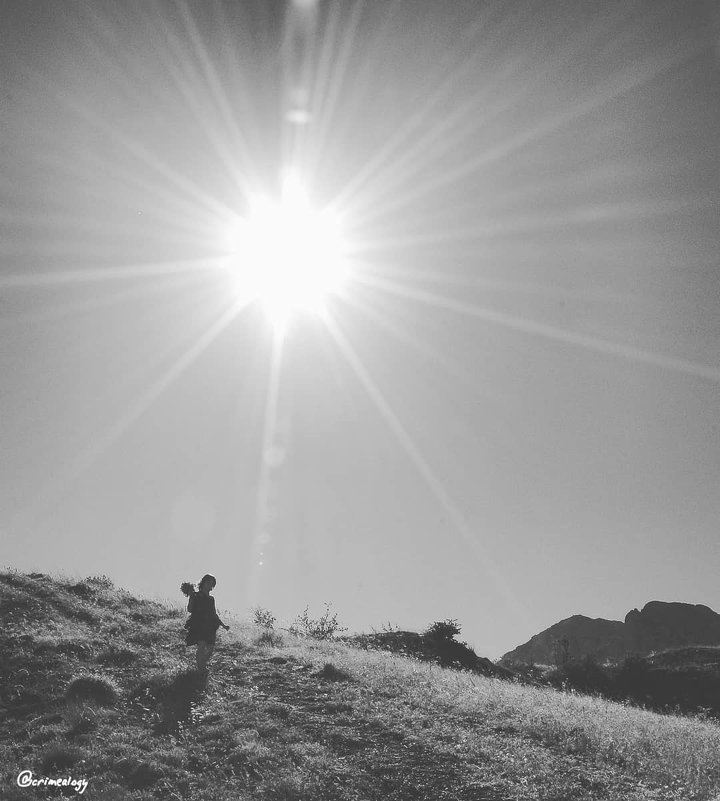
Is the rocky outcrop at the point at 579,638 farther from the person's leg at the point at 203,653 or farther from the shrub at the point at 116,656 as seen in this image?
the shrub at the point at 116,656

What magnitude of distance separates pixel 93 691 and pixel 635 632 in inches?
4777

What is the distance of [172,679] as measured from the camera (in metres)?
13.0

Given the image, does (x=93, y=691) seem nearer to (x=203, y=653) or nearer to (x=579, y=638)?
(x=203, y=653)

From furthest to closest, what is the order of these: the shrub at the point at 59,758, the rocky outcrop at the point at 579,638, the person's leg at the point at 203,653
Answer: the rocky outcrop at the point at 579,638, the person's leg at the point at 203,653, the shrub at the point at 59,758

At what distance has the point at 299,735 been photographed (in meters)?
10.1

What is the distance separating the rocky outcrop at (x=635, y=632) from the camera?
344ft

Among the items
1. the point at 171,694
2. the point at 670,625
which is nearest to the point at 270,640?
the point at 171,694

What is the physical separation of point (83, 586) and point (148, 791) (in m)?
18.7

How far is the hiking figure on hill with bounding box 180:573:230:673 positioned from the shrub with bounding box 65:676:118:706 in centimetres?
252

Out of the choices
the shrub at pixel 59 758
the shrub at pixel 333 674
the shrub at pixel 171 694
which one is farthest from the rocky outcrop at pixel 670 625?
the shrub at pixel 59 758

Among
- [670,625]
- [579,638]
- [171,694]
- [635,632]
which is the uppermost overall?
[670,625]

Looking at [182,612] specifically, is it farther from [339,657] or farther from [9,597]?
[339,657]

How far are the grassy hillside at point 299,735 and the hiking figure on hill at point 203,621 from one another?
59 centimetres

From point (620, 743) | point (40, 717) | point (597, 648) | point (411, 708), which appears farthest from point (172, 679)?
point (597, 648)
